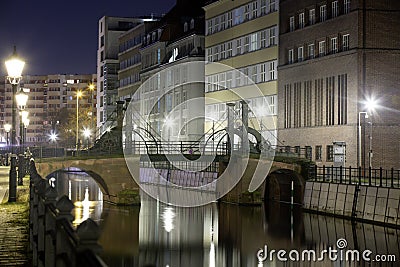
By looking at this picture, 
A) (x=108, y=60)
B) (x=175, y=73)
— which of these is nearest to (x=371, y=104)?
(x=175, y=73)

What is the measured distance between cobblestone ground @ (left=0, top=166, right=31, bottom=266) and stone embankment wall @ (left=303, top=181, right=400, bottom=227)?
824 inches

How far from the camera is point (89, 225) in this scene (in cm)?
778

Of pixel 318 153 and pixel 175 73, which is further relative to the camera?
pixel 175 73

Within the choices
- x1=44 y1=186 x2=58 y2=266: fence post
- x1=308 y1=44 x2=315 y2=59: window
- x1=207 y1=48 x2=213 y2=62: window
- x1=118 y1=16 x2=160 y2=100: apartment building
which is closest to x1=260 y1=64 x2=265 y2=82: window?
x1=308 y1=44 x2=315 y2=59: window

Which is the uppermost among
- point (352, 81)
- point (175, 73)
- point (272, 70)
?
point (175, 73)

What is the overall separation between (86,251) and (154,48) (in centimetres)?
9818

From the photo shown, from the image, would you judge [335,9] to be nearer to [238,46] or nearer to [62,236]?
[238,46]

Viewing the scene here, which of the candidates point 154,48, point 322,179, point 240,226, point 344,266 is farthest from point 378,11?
point 154,48

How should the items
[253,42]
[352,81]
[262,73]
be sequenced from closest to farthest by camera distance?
[352,81] < [262,73] < [253,42]

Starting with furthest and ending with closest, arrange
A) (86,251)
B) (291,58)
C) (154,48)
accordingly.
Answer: (154,48) → (291,58) → (86,251)

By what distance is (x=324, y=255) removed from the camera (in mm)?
34938

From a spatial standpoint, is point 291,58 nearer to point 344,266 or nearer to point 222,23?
point 222,23

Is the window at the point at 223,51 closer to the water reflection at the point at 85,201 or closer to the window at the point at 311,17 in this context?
the window at the point at 311,17

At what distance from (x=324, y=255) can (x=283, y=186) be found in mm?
25609
